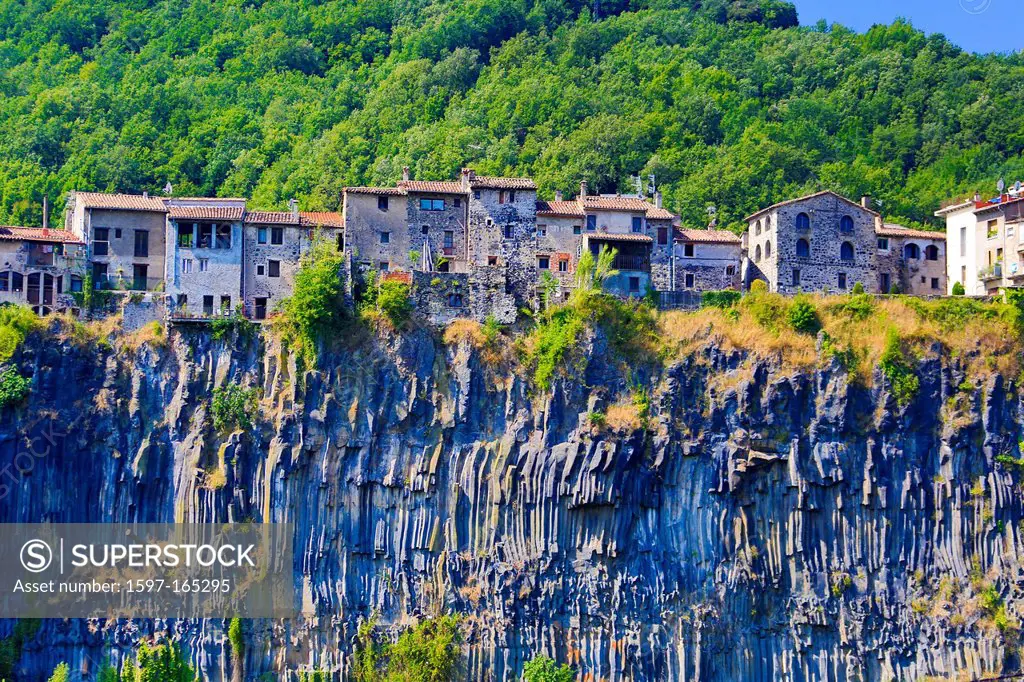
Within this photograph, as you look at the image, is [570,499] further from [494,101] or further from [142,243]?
[494,101]

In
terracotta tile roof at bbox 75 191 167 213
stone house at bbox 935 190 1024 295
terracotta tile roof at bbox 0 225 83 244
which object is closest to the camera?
terracotta tile roof at bbox 0 225 83 244

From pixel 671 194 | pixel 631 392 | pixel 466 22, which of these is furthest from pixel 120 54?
pixel 631 392

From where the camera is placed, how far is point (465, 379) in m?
68.4

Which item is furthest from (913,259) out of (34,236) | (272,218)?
(34,236)

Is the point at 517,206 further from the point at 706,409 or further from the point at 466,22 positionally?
the point at 466,22

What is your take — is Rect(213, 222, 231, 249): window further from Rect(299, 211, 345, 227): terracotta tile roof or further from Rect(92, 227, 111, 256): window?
Rect(92, 227, 111, 256): window

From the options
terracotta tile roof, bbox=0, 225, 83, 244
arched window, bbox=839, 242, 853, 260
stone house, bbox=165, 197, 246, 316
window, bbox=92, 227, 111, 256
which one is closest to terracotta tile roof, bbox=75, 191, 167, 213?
window, bbox=92, 227, 111, 256

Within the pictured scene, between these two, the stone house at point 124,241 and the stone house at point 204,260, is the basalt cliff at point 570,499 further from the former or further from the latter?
the stone house at point 124,241

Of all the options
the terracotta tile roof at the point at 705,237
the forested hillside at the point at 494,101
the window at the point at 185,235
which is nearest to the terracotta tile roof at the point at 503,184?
the terracotta tile roof at the point at 705,237

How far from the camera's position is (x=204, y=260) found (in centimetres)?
7094

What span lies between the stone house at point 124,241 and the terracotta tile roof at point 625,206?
1766 centimetres

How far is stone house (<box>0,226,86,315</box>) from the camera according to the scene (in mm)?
70562

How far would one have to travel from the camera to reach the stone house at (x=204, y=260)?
7038cm

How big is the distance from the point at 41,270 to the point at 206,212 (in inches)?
267
